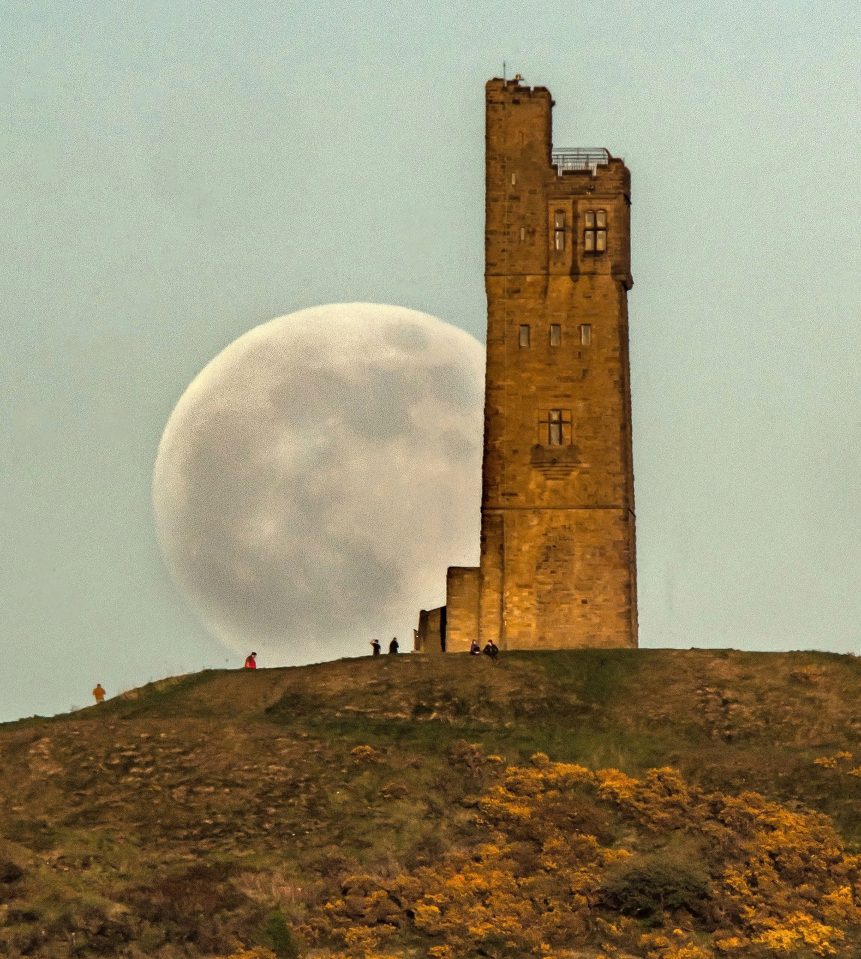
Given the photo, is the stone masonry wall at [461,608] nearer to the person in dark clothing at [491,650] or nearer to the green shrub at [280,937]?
the person in dark clothing at [491,650]

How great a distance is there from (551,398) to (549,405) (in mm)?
335

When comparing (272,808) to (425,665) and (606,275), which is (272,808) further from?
(606,275)

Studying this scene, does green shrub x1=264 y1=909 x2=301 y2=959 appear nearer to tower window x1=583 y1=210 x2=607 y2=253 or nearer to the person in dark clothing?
the person in dark clothing

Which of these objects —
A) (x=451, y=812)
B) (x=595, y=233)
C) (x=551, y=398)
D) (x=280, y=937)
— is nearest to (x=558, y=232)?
(x=595, y=233)

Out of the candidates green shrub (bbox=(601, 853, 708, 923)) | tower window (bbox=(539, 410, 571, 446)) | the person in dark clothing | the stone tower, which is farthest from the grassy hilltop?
tower window (bbox=(539, 410, 571, 446))

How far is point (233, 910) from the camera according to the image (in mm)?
59906

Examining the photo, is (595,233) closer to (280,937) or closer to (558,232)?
(558,232)

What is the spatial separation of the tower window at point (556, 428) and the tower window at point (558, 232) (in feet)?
24.3

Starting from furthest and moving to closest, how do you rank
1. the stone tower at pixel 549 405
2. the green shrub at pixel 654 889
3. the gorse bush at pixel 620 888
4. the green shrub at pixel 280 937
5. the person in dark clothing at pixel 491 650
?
the stone tower at pixel 549 405 → the person in dark clothing at pixel 491 650 → the green shrub at pixel 654 889 → the gorse bush at pixel 620 888 → the green shrub at pixel 280 937

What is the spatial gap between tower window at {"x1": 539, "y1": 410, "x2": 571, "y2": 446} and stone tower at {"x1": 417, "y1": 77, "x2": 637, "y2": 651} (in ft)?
0.19

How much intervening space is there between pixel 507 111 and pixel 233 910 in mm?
46790

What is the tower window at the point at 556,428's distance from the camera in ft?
304

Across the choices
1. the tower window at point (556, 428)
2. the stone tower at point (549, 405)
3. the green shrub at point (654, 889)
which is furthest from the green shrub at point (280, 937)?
the tower window at point (556, 428)

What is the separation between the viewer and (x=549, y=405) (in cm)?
9300
